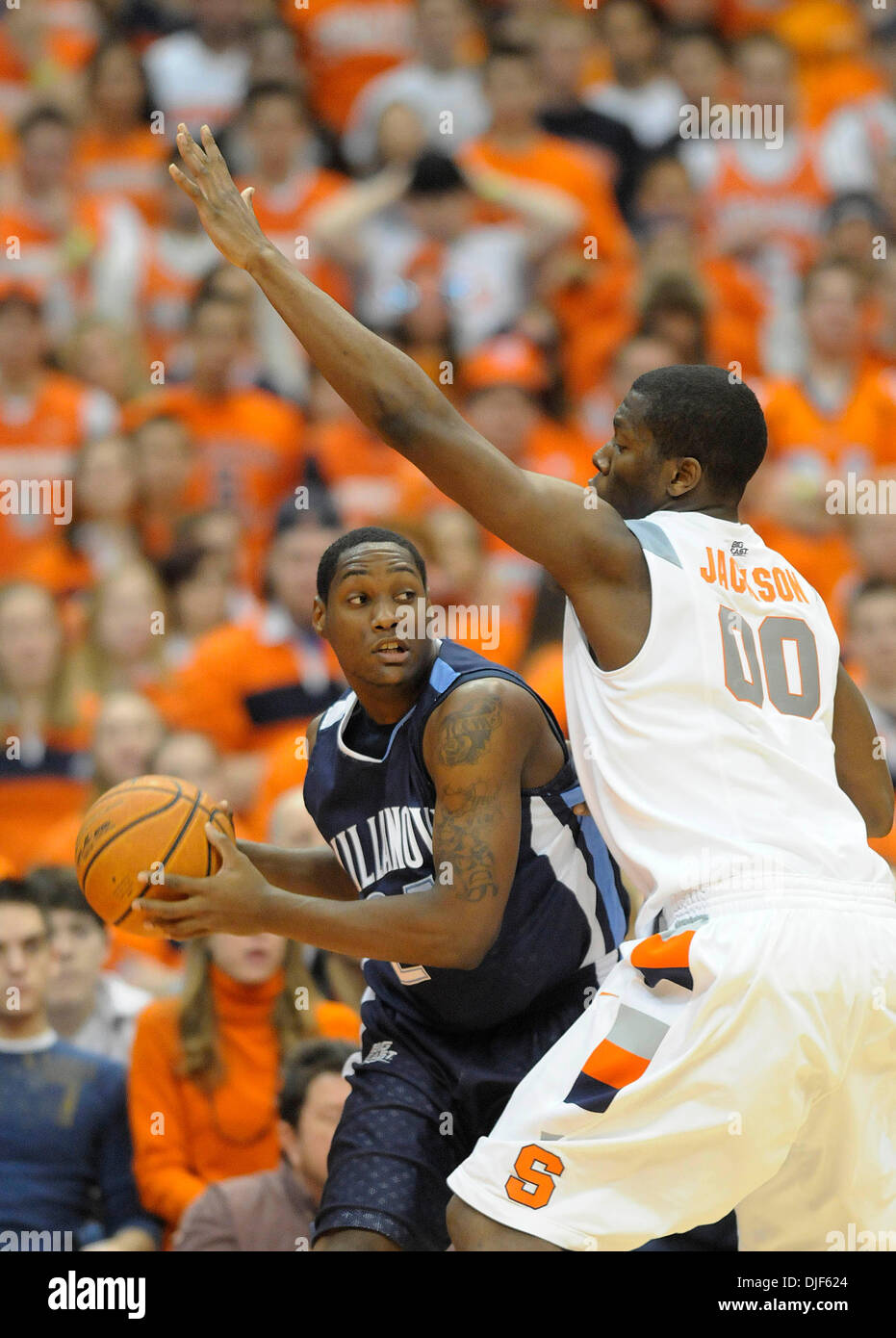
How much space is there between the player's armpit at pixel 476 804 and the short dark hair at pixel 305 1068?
1672 millimetres

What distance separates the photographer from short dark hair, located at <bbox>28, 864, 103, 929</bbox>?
560cm

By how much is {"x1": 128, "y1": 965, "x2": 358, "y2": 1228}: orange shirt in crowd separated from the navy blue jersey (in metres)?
1.61

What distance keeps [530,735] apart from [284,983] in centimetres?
216

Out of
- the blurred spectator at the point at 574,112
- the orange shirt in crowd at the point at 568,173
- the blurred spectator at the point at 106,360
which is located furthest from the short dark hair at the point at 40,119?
the blurred spectator at the point at 574,112

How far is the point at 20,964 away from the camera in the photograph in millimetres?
5371

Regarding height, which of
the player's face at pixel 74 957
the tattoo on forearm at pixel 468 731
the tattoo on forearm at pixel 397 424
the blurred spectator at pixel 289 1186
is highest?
the tattoo on forearm at pixel 397 424

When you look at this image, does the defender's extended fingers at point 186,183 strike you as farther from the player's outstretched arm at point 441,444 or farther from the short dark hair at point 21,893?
the short dark hair at point 21,893

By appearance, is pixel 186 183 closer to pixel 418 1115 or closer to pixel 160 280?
pixel 418 1115

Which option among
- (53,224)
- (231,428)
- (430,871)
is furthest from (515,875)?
(53,224)

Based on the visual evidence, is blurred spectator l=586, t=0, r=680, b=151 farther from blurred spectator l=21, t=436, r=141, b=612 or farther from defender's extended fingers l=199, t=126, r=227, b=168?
defender's extended fingers l=199, t=126, r=227, b=168

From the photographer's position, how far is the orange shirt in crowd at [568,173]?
32.6 feet

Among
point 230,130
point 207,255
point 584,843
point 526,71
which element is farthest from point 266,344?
point 584,843

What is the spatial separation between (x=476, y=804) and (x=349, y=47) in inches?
334

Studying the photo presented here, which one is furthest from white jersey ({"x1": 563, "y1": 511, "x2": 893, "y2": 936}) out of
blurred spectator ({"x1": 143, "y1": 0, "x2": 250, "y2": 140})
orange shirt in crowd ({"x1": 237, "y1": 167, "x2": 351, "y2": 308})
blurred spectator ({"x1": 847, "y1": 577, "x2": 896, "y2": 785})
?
blurred spectator ({"x1": 143, "y1": 0, "x2": 250, "y2": 140})
